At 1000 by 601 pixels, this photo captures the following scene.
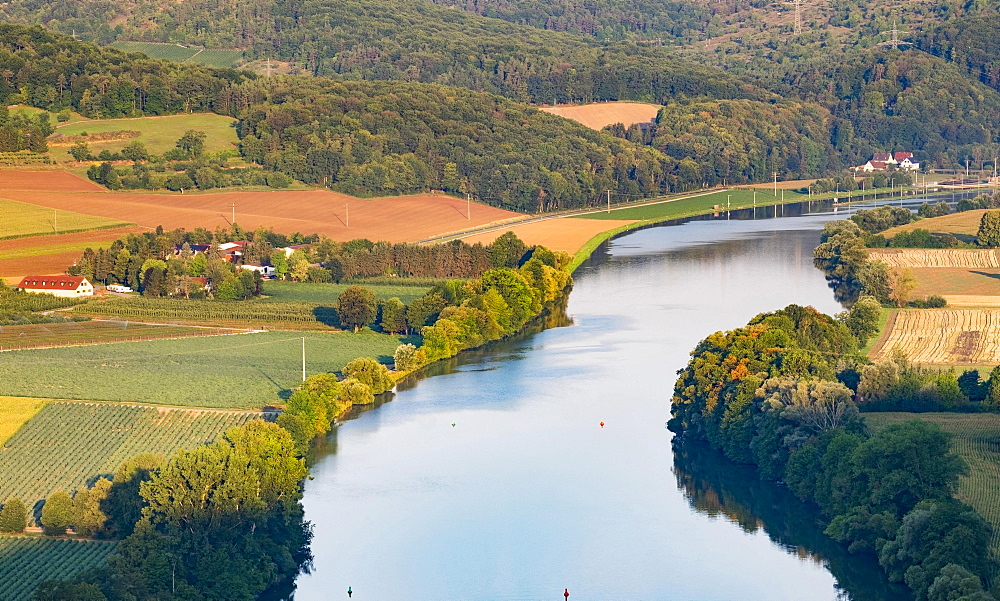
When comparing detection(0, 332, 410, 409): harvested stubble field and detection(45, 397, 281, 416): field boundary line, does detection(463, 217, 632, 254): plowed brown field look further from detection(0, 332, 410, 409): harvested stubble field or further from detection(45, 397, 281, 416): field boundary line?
detection(45, 397, 281, 416): field boundary line

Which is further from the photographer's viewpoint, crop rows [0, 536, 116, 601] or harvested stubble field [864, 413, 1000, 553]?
harvested stubble field [864, 413, 1000, 553]

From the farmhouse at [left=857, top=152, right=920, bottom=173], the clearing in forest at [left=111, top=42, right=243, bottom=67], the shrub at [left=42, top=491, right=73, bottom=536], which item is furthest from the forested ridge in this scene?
the shrub at [left=42, top=491, right=73, bottom=536]

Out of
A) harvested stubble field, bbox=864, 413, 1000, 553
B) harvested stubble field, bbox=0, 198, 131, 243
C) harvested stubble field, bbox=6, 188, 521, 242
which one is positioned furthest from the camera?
harvested stubble field, bbox=6, 188, 521, 242

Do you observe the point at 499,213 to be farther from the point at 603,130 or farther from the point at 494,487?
the point at 494,487

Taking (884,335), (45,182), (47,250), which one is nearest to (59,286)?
(47,250)

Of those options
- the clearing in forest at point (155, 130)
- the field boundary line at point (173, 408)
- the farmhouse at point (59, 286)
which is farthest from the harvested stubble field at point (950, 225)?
the field boundary line at point (173, 408)

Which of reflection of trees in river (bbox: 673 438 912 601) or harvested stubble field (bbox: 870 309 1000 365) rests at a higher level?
harvested stubble field (bbox: 870 309 1000 365)

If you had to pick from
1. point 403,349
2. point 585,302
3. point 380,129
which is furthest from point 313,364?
point 380,129

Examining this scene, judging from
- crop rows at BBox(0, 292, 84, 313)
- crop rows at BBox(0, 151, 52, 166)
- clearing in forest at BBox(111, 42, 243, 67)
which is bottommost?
crop rows at BBox(0, 292, 84, 313)
